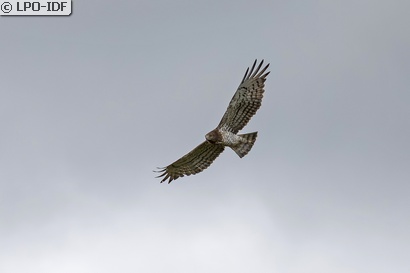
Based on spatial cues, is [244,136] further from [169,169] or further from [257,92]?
[169,169]

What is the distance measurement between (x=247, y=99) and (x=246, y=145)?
5.71ft

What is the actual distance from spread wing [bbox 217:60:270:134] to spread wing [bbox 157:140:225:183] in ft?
5.68

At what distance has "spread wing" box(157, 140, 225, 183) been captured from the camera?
43000mm

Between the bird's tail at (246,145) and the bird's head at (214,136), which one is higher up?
the bird's head at (214,136)

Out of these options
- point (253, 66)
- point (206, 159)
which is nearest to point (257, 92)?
point (253, 66)

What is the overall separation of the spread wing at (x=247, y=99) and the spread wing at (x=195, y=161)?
1.73m

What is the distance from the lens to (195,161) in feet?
144

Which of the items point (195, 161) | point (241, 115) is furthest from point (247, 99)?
point (195, 161)

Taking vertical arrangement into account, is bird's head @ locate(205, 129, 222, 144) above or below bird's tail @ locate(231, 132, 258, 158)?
above

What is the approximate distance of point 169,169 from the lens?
4462cm

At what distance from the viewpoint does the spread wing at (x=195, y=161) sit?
4300 centimetres

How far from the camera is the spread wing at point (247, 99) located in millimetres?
41062

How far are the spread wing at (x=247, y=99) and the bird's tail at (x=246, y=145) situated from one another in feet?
1.70

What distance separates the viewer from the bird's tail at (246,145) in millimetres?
41344
